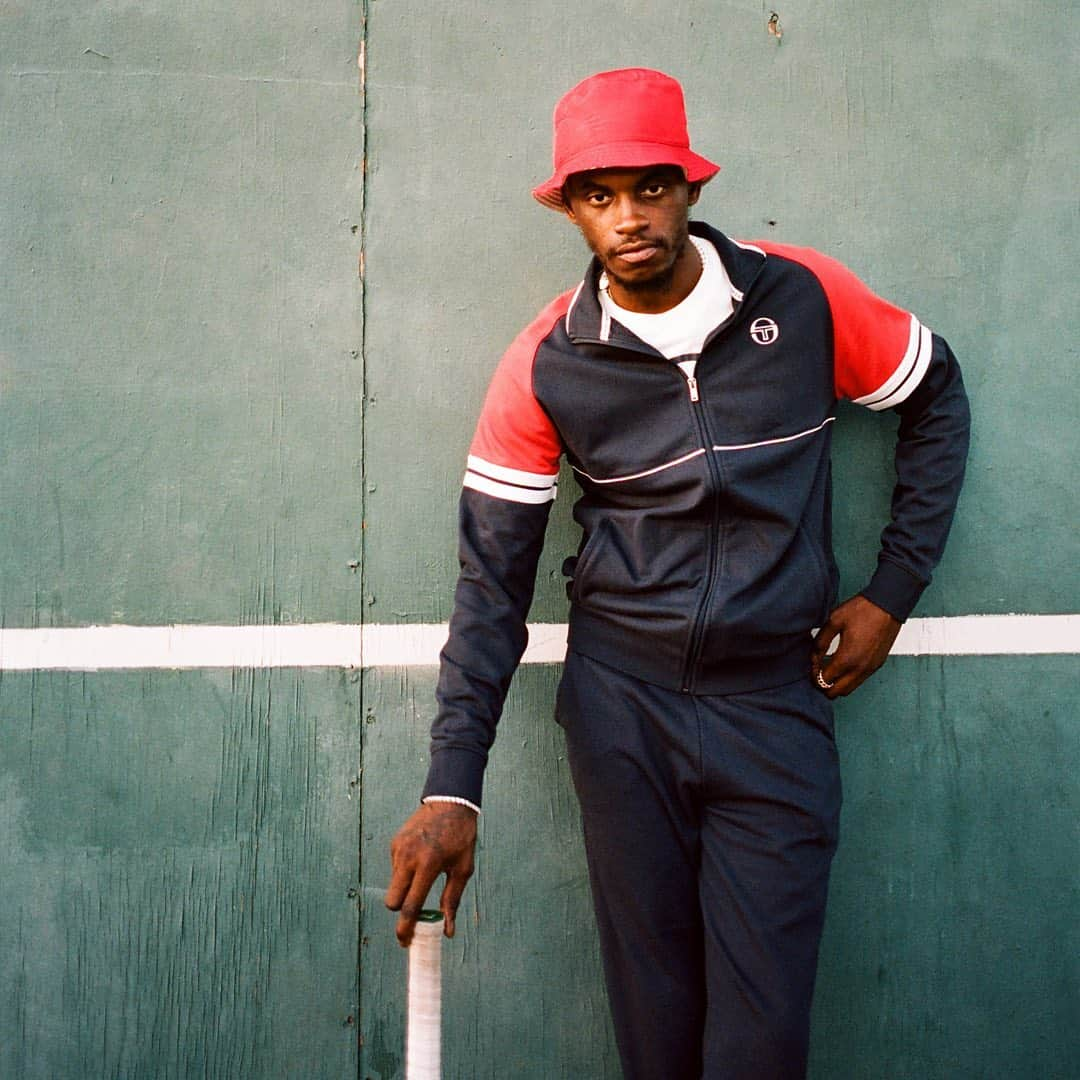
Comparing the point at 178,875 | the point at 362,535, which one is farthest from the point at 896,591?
the point at 178,875

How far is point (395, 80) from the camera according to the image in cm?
251

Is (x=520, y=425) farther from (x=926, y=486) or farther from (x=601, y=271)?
(x=926, y=486)

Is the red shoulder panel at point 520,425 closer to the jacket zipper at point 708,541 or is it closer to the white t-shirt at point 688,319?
the white t-shirt at point 688,319

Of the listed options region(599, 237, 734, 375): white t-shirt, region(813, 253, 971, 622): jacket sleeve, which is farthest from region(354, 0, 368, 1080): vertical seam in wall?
region(813, 253, 971, 622): jacket sleeve

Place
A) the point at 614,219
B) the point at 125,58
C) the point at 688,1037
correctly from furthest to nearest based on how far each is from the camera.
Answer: the point at 125,58
the point at 688,1037
the point at 614,219

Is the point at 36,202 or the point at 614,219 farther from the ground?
the point at 36,202

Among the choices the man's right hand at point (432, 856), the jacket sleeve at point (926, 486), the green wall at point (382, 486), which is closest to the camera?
the man's right hand at point (432, 856)

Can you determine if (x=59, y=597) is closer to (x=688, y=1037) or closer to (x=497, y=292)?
(x=497, y=292)

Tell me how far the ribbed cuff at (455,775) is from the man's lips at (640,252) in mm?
971

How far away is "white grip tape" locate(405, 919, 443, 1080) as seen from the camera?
1.65 meters

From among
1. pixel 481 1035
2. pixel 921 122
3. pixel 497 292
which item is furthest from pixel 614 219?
pixel 481 1035

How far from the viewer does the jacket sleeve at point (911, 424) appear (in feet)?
7.17

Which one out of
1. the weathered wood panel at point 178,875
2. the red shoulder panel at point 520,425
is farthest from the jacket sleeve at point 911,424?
the weathered wood panel at point 178,875

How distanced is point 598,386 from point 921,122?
45.8 inches
